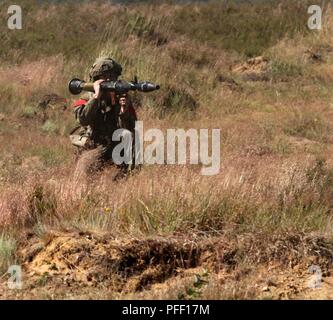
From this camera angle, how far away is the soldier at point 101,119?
20.0 feet

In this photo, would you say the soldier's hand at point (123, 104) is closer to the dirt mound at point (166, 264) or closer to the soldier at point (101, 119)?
the soldier at point (101, 119)

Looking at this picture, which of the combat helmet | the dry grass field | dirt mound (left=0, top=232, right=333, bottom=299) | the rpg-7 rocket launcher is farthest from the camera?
the combat helmet

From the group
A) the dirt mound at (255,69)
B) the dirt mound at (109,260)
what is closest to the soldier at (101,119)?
the dirt mound at (109,260)

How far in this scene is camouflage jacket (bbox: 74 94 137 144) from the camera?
20.5 feet

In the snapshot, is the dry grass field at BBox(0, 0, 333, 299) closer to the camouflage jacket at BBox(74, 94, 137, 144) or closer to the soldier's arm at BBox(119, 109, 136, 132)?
the camouflage jacket at BBox(74, 94, 137, 144)

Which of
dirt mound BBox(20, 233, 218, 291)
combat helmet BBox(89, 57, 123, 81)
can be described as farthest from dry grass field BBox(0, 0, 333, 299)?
combat helmet BBox(89, 57, 123, 81)

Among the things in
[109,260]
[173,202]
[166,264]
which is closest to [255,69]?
[173,202]

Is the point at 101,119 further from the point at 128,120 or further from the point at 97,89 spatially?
the point at 97,89

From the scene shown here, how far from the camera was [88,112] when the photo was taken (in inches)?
240

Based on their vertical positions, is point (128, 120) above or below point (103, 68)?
below

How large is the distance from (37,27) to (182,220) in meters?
15.7

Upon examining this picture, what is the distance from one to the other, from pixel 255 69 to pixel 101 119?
32.9ft
